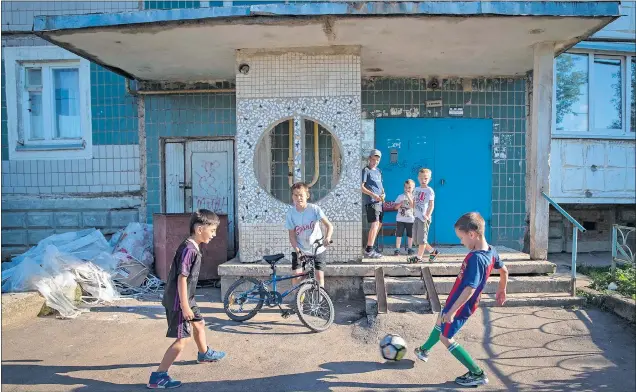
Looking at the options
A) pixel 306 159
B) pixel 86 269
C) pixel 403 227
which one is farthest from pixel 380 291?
pixel 86 269

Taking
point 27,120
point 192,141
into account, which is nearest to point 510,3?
point 192,141

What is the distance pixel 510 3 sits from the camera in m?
5.13

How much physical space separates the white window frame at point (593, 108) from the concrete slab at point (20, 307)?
8.72 metres

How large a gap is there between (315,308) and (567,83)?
23.1 feet

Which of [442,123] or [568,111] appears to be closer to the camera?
[442,123]

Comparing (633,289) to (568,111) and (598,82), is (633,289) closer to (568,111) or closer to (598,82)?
(568,111)

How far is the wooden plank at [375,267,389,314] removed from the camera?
530cm

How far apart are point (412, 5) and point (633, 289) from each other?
13.3ft

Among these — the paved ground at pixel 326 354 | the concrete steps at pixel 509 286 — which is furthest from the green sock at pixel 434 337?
the concrete steps at pixel 509 286

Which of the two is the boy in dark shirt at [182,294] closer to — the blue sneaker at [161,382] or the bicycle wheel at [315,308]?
the blue sneaker at [161,382]

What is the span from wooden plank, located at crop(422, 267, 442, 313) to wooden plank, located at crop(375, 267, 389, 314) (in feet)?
1.64

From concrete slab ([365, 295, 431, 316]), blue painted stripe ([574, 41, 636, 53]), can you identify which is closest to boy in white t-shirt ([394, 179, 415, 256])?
concrete slab ([365, 295, 431, 316])

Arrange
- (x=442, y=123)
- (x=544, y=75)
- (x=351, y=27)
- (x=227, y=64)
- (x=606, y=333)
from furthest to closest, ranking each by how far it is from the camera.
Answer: (x=442, y=123) < (x=227, y=64) < (x=544, y=75) < (x=351, y=27) < (x=606, y=333)

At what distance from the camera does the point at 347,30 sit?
562 cm
